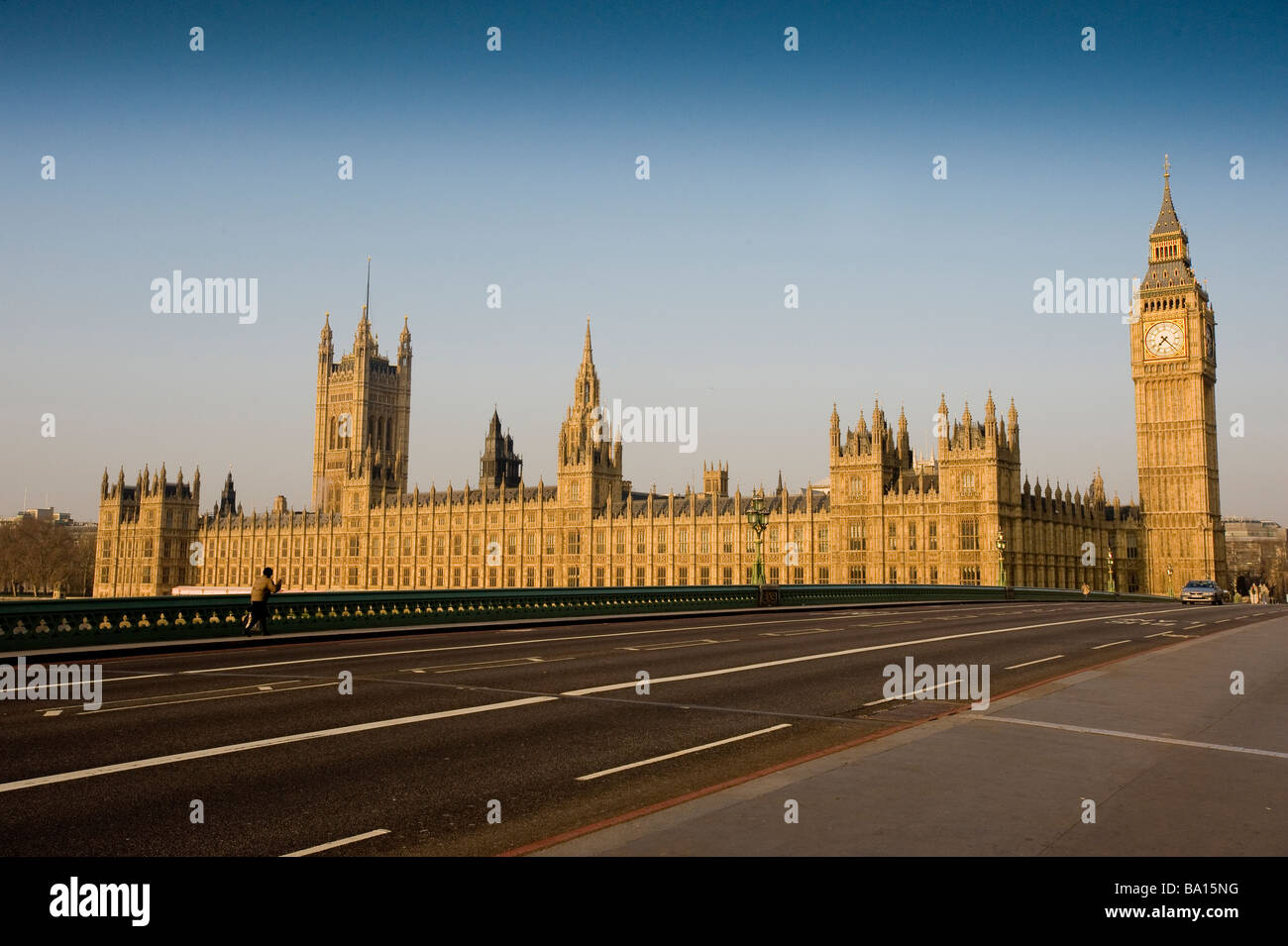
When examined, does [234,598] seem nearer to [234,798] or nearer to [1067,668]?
[234,798]

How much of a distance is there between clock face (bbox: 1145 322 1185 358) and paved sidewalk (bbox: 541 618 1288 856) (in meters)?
116

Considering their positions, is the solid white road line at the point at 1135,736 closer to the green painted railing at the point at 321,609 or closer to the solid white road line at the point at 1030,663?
the solid white road line at the point at 1030,663

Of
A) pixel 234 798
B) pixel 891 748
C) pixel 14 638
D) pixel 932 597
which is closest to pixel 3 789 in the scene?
pixel 234 798

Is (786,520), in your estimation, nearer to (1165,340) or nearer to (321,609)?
(1165,340)

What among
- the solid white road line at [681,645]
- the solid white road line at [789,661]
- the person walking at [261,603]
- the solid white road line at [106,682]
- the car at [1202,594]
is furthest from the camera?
the car at [1202,594]

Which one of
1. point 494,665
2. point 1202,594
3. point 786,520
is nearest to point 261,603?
point 494,665

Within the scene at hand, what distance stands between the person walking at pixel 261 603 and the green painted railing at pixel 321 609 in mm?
1023

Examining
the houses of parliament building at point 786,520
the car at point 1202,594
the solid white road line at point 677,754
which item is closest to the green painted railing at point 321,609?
the solid white road line at point 677,754

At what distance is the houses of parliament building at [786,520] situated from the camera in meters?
84.9

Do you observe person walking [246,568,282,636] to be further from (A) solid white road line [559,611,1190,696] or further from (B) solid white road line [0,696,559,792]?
(B) solid white road line [0,696,559,792]

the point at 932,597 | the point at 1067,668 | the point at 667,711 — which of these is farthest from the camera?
the point at 932,597

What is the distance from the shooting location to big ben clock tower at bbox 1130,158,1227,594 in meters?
109
